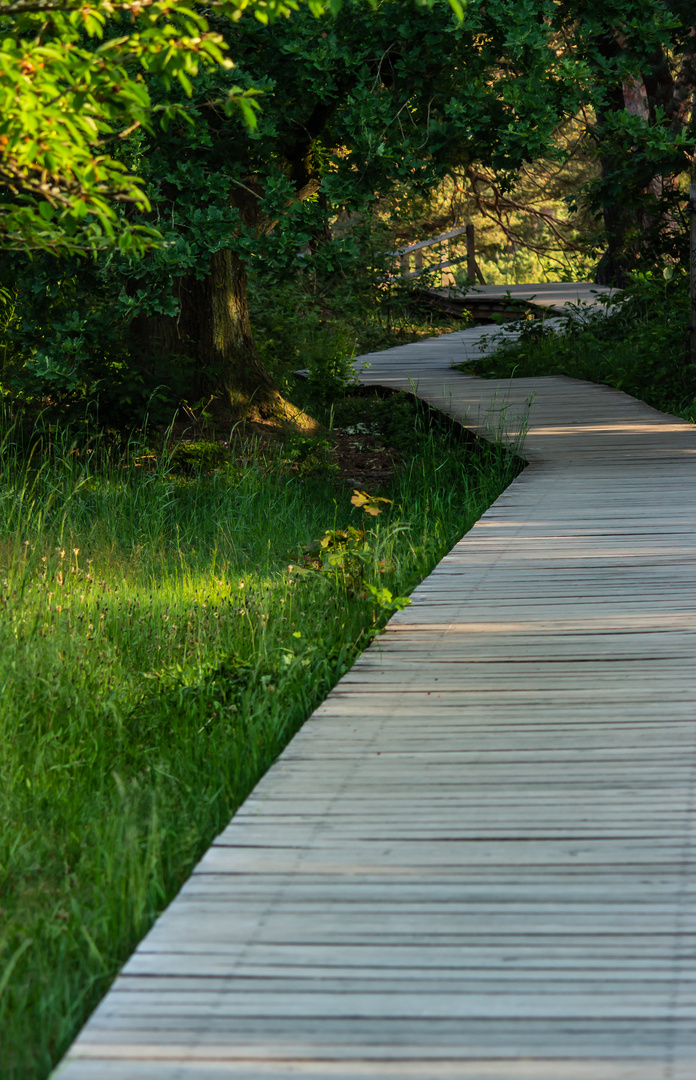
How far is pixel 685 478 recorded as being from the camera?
6.89 m

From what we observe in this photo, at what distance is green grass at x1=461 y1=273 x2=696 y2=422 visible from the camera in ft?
35.0

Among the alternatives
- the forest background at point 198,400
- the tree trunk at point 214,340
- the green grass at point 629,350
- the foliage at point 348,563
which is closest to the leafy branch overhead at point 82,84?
the forest background at point 198,400

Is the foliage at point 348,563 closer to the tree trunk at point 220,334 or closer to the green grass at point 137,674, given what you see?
the green grass at point 137,674

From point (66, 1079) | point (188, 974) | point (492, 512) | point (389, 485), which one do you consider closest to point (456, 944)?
point (188, 974)

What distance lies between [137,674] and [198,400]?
4836 millimetres

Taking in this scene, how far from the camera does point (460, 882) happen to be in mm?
2408

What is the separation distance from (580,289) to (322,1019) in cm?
1787

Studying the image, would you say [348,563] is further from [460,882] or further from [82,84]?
[460,882]

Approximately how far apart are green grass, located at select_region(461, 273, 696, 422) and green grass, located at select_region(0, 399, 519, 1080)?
131 inches

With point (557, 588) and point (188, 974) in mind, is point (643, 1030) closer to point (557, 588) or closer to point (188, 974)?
point (188, 974)

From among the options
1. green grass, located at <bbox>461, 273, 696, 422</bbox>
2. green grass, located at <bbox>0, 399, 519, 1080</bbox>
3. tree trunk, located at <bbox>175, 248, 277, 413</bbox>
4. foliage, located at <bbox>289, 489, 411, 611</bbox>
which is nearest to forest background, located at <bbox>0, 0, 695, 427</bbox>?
tree trunk, located at <bbox>175, 248, 277, 413</bbox>

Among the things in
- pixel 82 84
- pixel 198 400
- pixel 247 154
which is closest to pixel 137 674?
pixel 82 84

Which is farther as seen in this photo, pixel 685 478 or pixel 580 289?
pixel 580 289

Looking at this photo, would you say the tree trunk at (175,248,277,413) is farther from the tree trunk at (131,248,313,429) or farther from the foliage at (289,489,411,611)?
the foliage at (289,489,411,611)
